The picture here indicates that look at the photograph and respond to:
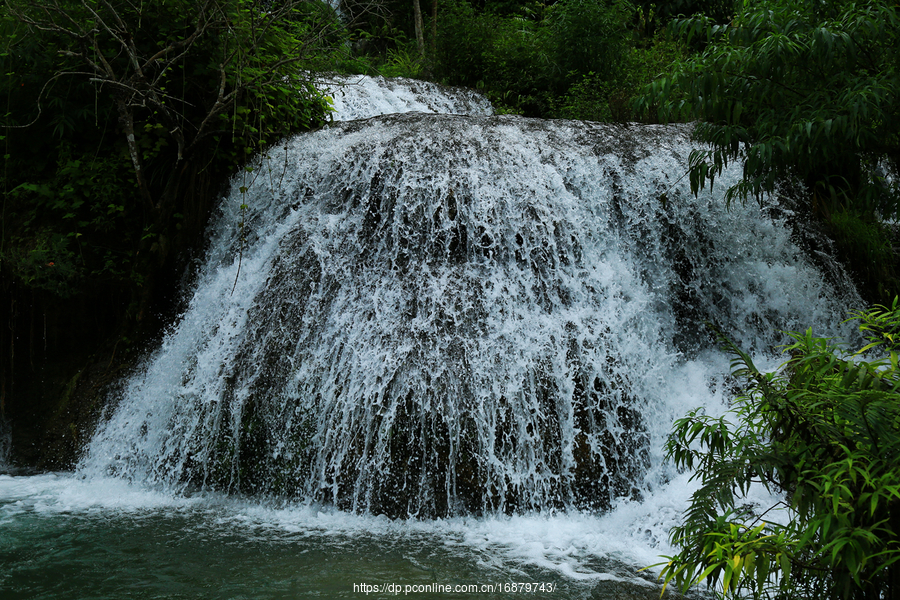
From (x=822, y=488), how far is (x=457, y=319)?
3574 mm

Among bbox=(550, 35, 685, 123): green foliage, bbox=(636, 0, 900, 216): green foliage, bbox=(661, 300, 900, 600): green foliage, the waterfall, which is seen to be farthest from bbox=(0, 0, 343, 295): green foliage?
bbox=(661, 300, 900, 600): green foliage

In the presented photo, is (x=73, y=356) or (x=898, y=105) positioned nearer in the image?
(x=898, y=105)

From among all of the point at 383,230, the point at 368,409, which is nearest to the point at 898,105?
the point at 383,230

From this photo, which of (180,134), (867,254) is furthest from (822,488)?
(180,134)

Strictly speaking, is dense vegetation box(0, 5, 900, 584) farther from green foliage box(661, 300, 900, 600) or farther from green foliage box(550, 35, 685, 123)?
green foliage box(661, 300, 900, 600)

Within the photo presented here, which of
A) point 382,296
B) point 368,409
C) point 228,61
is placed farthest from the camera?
point 228,61

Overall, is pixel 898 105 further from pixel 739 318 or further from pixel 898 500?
pixel 898 500

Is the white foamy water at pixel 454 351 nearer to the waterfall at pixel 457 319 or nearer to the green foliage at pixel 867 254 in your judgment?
the waterfall at pixel 457 319

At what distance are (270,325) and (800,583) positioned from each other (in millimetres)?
4476

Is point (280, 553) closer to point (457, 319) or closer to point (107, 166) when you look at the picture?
point (457, 319)

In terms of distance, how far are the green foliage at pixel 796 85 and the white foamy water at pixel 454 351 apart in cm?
105

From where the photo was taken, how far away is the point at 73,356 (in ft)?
21.4

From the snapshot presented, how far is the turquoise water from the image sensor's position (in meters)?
3.41

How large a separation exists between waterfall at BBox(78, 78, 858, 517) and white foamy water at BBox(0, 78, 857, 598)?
0.06 ft
